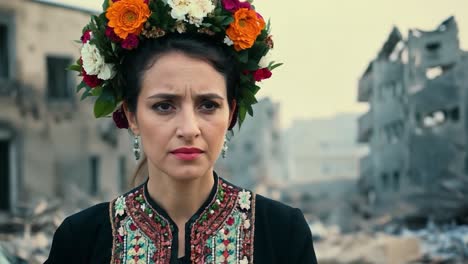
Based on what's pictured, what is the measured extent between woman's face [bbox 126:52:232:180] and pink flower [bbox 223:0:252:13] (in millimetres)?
294

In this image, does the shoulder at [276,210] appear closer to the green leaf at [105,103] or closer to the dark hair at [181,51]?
the dark hair at [181,51]

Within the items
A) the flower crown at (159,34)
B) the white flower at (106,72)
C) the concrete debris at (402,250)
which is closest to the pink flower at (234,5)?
the flower crown at (159,34)

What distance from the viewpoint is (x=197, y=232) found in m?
2.60

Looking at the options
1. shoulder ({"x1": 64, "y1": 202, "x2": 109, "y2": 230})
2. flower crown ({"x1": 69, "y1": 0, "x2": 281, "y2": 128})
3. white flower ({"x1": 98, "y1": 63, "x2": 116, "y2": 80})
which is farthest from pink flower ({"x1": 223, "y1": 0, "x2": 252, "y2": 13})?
shoulder ({"x1": 64, "y1": 202, "x2": 109, "y2": 230})

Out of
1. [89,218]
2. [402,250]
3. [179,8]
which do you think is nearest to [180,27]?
[179,8]

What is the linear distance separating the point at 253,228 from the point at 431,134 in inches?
425

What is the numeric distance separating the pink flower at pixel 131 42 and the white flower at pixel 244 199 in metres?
0.72

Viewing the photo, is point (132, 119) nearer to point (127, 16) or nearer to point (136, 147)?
point (136, 147)

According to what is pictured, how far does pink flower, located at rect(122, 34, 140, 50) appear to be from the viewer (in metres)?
2.54

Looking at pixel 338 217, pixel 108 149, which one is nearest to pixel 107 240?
pixel 338 217

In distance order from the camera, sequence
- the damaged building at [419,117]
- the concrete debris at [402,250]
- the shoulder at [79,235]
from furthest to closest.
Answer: the damaged building at [419,117] → the concrete debris at [402,250] → the shoulder at [79,235]

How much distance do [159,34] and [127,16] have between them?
15 centimetres

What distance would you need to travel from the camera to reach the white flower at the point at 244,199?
8.86ft

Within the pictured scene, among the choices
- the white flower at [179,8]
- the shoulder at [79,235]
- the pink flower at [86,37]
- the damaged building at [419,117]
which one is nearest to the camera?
the white flower at [179,8]
